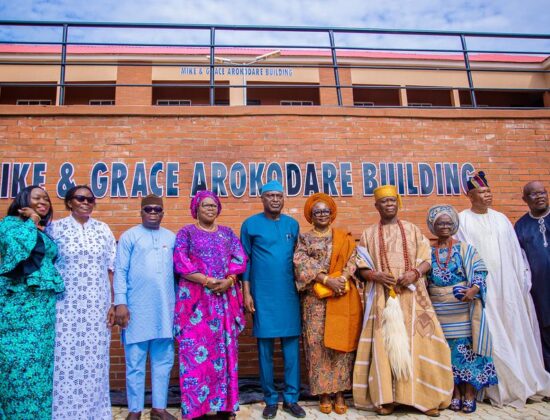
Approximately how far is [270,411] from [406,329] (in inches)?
52.0

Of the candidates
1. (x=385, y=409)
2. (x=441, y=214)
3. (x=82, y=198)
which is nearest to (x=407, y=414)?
(x=385, y=409)

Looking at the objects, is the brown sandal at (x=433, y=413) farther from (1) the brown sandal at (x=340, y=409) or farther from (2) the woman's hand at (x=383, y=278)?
(2) the woman's hand at (x=383, y=278)

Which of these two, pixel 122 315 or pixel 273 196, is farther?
pixel 273 196

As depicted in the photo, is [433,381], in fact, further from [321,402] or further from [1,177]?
Result: [1,177]

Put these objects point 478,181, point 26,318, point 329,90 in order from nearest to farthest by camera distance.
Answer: point 26,318
point 478,181
point 329,90

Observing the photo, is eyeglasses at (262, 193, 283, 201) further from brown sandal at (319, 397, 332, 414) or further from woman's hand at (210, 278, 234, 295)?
brown sandal at (319, 397, 332, 414)

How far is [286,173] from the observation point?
503 cm

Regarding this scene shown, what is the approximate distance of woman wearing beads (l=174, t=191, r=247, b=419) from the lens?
139 inches

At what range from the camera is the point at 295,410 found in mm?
3686

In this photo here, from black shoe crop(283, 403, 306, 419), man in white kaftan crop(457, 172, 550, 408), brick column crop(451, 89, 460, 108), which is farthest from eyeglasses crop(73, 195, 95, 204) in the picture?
brick column crop(451, 89, 460, 108)

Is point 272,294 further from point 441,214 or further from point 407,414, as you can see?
point 441,214

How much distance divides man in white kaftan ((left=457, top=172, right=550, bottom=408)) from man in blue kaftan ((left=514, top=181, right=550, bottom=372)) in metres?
0.09

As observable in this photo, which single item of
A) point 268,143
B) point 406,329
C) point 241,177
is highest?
point 268,143

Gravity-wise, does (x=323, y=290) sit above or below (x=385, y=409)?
above
